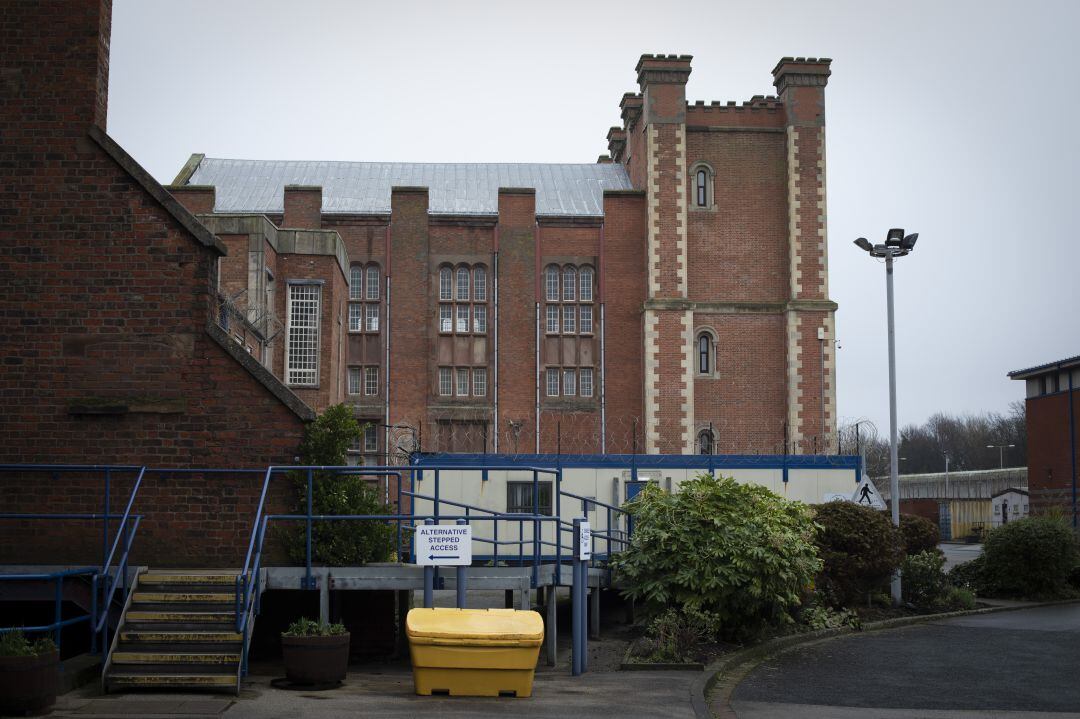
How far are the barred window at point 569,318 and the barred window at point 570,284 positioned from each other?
0.33 m

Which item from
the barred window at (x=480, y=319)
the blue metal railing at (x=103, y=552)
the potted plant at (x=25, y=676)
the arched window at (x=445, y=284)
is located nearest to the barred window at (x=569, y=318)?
the barred window at (x=480, y=319)

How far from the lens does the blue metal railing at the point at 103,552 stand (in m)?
12.3

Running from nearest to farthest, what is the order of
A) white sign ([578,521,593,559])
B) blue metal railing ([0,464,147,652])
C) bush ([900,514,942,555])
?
blue metal railing ([0,464,147,652])
white sign ([578,521,593,559])
bush ([900,514,942,555])

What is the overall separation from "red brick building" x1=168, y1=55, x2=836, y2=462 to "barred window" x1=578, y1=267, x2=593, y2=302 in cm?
9

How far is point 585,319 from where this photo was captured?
47312 millimetres

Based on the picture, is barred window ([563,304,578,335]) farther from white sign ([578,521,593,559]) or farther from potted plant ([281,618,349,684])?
potted plant ([281,618,349,684])

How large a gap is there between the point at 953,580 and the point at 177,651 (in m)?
18.9

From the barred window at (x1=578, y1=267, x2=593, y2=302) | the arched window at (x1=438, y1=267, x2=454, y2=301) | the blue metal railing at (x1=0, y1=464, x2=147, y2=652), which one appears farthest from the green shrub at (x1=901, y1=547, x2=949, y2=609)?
the arched window at (x1=438, y1=267, x2=454, y2=301)

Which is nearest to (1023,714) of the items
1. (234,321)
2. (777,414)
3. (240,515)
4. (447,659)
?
(447,659)

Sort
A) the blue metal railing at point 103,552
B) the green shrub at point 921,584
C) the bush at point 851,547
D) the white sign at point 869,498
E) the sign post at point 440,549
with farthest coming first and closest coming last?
the white sign at point 869,498
the green shrub at point 921,584
the bush at point 851,547
the sign post at point 440,549
the blue metal railing at point 103,552

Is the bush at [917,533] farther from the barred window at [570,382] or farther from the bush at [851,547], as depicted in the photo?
the barred window at [570,382]

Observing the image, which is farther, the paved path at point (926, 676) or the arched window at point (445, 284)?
the arched window at point (445, 284)

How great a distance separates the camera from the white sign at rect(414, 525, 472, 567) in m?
13.4

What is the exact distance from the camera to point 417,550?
13305 mm
